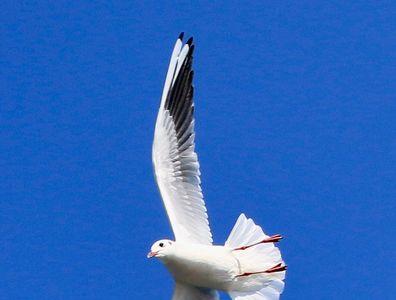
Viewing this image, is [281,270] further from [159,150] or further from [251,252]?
[159,150]

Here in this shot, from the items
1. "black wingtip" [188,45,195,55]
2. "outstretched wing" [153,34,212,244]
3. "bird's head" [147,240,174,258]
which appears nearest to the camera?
"bird's head" [147,240,174,258]

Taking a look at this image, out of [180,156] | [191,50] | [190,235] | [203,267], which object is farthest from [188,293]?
[191,50]

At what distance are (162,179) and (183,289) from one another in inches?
32.2

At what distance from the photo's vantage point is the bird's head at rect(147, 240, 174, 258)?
790 cm

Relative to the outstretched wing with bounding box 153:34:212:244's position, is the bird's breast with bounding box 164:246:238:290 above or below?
below

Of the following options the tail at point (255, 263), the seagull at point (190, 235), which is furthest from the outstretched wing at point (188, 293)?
the tail at point (255, 263)

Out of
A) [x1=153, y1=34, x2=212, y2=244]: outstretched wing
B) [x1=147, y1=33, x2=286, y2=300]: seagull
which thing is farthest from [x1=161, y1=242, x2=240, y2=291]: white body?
[x1=153, y1=34, x2=212, y2=244]: outstretched wing

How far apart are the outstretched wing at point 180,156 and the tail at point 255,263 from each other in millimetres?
308

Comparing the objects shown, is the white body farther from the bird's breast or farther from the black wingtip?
the black wingtip

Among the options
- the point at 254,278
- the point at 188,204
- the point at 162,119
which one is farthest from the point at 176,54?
the point at 254,278

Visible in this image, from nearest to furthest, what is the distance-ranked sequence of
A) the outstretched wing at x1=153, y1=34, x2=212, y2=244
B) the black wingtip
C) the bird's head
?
the bird's head → the outstretched wing at x1=153, y1=34, x2=212, y2=244 → the black wingtip

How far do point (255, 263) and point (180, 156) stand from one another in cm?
94

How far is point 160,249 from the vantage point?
26.0 feet

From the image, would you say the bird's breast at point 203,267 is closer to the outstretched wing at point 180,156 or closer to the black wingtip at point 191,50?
the outstretched wing at point 180,156
